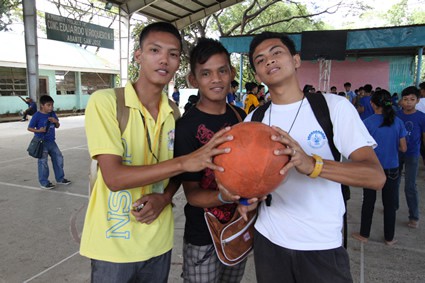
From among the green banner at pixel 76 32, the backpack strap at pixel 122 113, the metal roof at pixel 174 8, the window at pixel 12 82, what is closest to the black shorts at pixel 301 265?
the backpack strap at pixel 122 113

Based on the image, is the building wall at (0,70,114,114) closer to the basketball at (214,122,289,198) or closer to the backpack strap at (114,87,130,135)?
the backpack strap at (114,87,130,135)

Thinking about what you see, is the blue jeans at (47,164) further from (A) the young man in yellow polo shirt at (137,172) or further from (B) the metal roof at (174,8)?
(B) the metal roof at (174,8)

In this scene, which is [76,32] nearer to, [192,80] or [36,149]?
[36,149]

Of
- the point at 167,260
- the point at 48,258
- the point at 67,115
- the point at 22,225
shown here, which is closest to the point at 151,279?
the point at 167,260

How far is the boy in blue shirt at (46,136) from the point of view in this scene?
5426 mm

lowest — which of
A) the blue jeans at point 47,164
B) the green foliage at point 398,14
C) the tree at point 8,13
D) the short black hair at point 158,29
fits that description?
the blue jeans at point 47,164

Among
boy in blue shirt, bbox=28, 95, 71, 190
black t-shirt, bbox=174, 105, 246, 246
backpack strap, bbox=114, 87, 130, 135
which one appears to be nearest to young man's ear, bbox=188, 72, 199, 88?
black t-shirt, bbox=174, 105, 246, 246

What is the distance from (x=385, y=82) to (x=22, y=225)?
50.2 ft

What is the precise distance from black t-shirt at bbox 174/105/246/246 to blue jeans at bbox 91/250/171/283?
21cm

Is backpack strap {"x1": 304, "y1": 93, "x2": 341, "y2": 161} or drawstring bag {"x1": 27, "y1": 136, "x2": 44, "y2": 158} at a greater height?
backpack strap {"x1": 304, "y1": 93, "x2": 341, "y2": 161}

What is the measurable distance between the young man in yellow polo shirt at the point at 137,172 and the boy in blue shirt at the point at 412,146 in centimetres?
372

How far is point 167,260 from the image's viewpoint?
5.51ft

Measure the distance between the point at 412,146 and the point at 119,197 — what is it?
4091 millimetres

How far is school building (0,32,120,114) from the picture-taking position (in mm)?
16078
